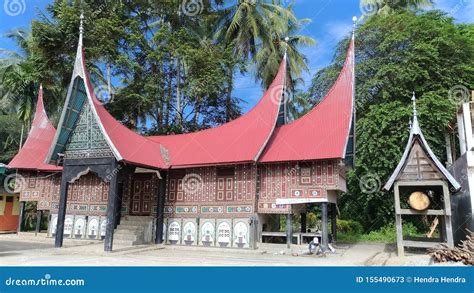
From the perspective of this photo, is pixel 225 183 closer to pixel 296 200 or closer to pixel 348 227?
pixel 296 200

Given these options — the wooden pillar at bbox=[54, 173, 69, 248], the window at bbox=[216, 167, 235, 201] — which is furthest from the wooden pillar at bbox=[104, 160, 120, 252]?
the window at bbox=[216, 167, 235, 201]

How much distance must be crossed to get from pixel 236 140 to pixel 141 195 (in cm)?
492

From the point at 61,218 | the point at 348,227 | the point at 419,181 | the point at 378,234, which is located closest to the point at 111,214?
the point at 61,218

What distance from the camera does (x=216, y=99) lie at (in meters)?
27.3

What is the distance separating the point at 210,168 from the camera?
15867 millimetres

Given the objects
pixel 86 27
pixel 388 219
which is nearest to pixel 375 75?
pixel 388 219

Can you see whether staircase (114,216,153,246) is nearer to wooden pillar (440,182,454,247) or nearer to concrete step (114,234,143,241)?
concrete step (114,234,143,241)

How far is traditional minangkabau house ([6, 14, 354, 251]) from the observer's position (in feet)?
46.0

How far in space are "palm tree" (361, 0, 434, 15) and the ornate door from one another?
2103 centimetres

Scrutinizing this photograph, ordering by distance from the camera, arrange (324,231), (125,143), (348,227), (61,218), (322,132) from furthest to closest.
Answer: (348,227) → (322,132) → (125,143) → (61,218) → (324,231)

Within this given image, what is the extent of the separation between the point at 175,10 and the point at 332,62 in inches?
453

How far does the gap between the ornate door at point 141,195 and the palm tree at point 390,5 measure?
21.0 m

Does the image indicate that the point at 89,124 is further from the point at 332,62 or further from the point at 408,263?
the point at 332,62

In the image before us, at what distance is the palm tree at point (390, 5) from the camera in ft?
92.5
